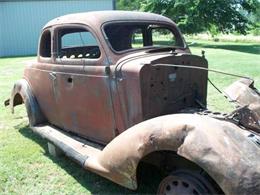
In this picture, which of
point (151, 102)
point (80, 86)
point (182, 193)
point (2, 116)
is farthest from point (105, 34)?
point (2, 116)

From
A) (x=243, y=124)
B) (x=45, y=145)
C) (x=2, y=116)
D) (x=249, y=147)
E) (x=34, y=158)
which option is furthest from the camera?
(x=2, y=116)

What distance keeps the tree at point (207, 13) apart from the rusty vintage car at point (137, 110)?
21859 mm

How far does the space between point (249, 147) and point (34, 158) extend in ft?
10.8

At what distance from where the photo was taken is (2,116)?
7840 millimetres

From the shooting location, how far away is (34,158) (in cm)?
554

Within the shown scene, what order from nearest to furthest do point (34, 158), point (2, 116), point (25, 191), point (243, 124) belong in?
point (243, 124) → point (25, 191) → point (34, 158) → point (2, 116)

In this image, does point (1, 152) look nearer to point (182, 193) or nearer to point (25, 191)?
point (25, 191)

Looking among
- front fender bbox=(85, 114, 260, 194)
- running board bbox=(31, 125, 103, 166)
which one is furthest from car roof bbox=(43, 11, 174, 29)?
front fender bbox=(85, 114, 260, 194)

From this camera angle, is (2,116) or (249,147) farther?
(2,116)

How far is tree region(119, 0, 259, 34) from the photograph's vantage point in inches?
1064

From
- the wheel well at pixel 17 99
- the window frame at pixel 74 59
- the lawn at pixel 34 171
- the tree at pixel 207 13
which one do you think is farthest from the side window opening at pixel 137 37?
the tree at pixel 207 13

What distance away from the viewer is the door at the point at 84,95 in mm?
4586

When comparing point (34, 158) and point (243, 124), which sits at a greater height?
point (243, 124)

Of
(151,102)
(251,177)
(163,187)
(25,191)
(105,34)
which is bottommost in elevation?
(25,191)
